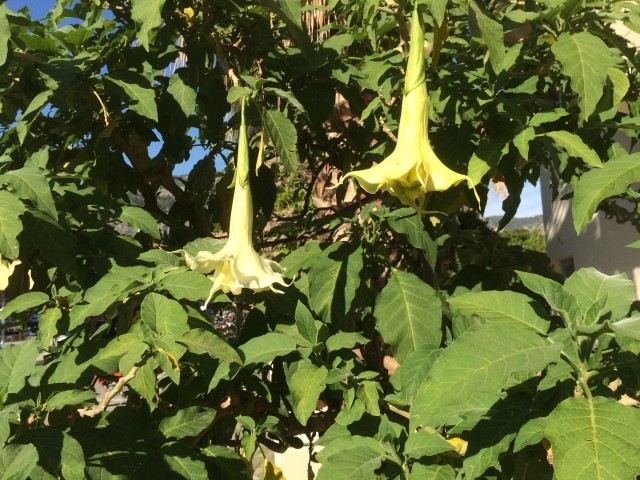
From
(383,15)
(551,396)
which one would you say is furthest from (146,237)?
(551,396)

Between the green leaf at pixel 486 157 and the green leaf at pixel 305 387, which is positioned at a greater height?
the green leaf at pixel 486 157

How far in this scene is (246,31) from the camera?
67.4 inches

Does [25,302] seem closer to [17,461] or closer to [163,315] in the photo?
[163,315]

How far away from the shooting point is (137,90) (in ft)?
4.97

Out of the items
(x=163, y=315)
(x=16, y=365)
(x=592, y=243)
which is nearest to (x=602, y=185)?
(x=163, y=315)

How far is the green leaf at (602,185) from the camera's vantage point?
112 centimetres

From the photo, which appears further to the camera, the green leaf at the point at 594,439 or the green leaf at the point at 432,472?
the green leaf at the point at 432,472

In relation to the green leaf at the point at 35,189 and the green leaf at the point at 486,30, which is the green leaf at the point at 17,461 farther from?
the green leaf at the point at 486,30

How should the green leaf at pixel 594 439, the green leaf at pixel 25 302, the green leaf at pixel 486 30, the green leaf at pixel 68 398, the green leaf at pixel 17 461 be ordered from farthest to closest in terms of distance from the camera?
the green leaf at pixel 25 302 → the green leaf at pixel 68 398 → the green leaf at pixel 486 30 → the green leaf at pixel 17 461 → the green leaf at pixel 594 439

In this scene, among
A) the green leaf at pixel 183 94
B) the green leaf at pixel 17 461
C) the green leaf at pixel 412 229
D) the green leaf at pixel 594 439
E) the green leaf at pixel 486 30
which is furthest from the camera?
the green leaf at pixel 183 94

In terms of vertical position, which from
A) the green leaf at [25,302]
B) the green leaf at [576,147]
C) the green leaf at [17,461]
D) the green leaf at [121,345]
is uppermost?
the green leaf at [576,147]

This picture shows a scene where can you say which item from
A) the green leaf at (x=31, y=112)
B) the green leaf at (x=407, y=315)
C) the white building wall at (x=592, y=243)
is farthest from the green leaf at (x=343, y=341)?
the white building wall at (x=592, y=243)

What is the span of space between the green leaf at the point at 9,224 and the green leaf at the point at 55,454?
0.30m

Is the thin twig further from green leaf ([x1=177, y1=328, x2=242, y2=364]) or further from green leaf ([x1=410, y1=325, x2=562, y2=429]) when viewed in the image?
green leaf ([x1=410, y1=325, x2=562, y2=429])
